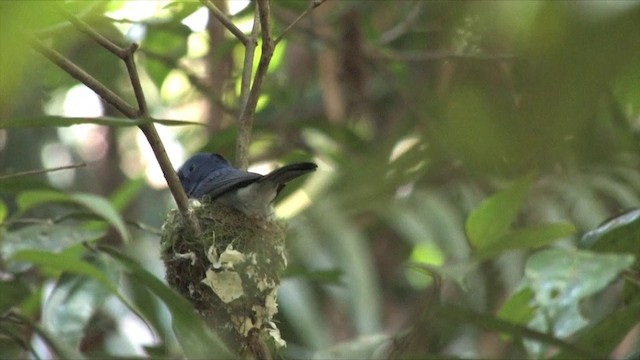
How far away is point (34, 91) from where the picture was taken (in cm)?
338

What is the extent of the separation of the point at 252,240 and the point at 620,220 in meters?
1.04

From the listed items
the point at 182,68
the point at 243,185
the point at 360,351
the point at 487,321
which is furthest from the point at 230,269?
the point at 182,68

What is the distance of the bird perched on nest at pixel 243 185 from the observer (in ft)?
6.96

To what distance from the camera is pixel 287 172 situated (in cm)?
206

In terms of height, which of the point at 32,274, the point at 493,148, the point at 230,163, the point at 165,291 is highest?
the point at 32,274

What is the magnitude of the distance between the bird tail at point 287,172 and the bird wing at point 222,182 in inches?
1.9

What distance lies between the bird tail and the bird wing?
0.05 m

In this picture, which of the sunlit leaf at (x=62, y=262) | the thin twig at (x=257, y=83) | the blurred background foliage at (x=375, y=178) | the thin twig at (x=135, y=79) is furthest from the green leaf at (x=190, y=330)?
the thin twig at (x=257, y=83)

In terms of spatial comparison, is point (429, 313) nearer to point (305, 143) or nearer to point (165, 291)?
point (165, 291)

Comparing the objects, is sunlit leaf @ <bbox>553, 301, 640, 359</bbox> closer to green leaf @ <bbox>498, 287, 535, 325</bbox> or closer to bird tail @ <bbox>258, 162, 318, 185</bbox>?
green leaf @ <bbox>498, 287, 535, 325</bbox>

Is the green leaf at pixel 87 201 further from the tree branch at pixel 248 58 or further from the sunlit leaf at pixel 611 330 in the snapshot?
the sunlit leaf at pixel 611 330

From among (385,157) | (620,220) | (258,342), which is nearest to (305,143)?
(258,342)

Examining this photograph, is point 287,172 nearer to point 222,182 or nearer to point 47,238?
point 222,182

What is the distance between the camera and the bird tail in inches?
74.5
